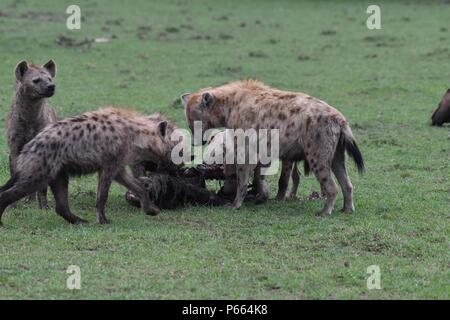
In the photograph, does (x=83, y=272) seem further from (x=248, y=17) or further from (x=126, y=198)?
(x=248, y=17)

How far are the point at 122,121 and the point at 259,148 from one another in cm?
101

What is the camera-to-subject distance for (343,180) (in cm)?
670

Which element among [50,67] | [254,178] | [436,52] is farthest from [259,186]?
[436,52]

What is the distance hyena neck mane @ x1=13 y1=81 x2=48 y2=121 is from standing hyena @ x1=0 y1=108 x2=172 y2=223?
2.10 ft

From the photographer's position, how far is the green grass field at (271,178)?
5188 millimetres

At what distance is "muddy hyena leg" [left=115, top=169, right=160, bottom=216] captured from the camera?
21.0ft

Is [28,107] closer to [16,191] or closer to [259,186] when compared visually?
[16,191]

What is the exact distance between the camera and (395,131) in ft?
32.3

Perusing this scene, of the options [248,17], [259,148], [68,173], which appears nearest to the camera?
[68,173]

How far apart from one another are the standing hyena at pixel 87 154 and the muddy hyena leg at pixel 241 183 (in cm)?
64

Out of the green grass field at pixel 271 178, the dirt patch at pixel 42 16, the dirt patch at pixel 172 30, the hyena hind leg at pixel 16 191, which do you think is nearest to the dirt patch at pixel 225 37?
the green grass field at pixel 271 178

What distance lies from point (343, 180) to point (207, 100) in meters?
1.15

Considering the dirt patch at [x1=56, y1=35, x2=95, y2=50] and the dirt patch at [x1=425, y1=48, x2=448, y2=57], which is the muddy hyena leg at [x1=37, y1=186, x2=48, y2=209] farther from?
the dirt patch at [x1=425, y1=48, x2=448, y2=57]
